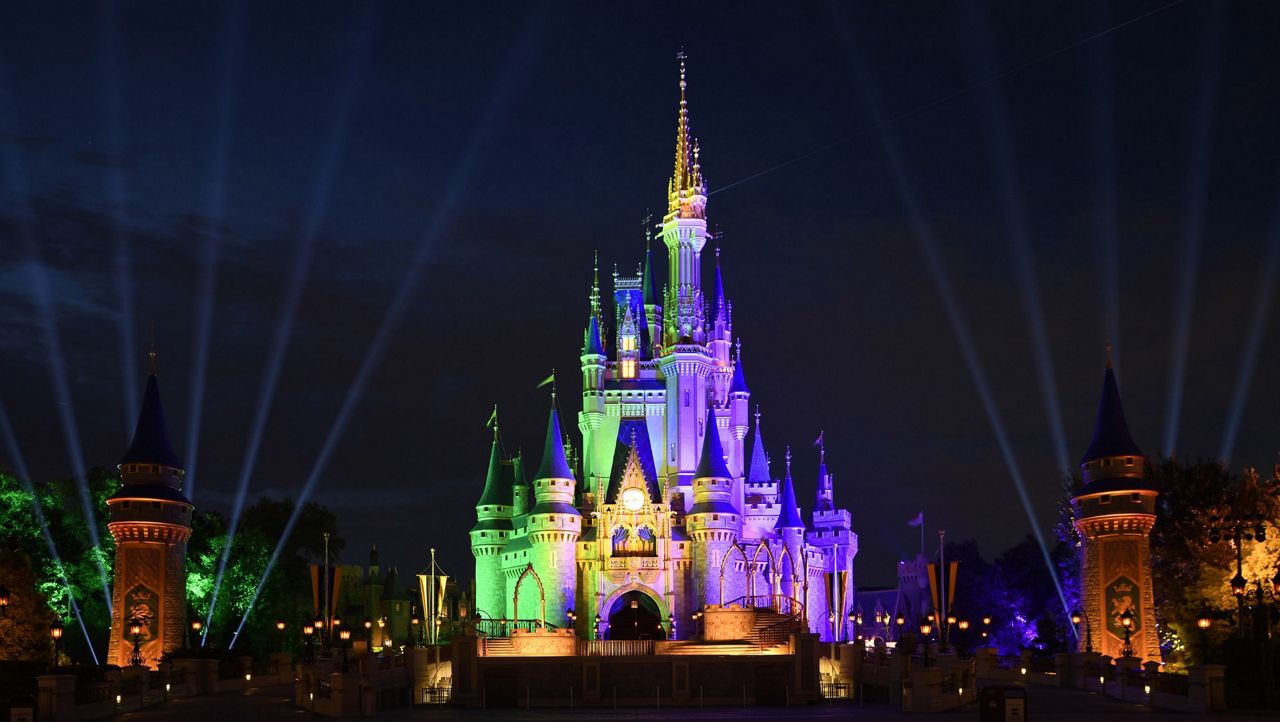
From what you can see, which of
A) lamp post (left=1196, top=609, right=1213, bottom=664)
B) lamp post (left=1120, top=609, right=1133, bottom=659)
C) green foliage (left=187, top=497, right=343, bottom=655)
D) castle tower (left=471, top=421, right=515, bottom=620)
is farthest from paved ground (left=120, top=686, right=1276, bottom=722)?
castle tower (left=471, top=421, right=515, bottom=620)

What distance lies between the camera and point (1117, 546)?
2749 inches

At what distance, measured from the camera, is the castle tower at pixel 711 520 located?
100 m

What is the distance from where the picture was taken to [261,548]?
86625 mm

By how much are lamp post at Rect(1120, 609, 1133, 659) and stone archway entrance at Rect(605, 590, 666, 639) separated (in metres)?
40.1

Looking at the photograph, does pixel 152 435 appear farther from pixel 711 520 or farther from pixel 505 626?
pixel 711 520

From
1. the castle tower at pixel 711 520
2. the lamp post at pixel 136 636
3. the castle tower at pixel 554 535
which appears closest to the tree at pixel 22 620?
the lamp post at pixel 136 636

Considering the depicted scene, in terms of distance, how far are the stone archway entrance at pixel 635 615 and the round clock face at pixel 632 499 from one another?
17.8 feet

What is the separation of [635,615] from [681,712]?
147 feet

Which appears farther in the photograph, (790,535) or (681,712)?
(790,535)

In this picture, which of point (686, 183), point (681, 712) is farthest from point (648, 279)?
point (681, 712)

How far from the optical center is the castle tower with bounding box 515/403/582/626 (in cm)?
9888

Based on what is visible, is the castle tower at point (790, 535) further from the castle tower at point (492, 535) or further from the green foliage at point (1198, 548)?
the green foliage at point (1198, 548)

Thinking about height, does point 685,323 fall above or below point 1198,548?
above

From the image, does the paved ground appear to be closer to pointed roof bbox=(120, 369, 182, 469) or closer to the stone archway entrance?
pointed roof bbox=(120, 369, 182, 469)
